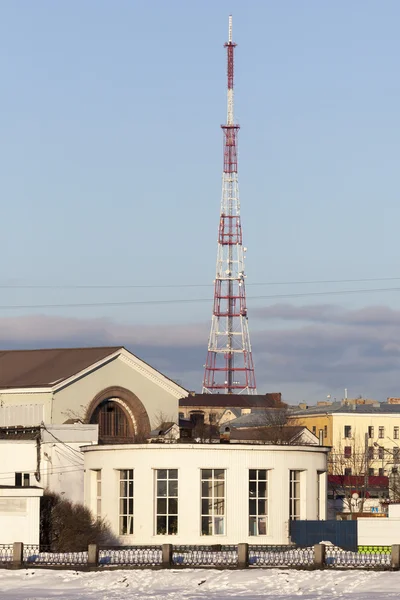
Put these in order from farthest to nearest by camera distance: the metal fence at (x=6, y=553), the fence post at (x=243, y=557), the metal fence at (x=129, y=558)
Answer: the metal fence at (x=6, y=553), the metal fence at (x=129, y=558), the fence post at (x=243, y=557)

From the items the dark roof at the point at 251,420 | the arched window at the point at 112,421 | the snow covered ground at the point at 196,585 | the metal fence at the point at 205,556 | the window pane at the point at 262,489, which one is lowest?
the snow covered ground at the point at 196,585

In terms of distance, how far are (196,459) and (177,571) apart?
1388 cm

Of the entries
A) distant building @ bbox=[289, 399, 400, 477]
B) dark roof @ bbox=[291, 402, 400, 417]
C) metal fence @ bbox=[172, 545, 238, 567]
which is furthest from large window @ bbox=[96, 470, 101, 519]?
dark roof @ bbox=[291, 402, 400, 417]

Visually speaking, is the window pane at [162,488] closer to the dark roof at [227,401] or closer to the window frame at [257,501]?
the window frame at [257,501]

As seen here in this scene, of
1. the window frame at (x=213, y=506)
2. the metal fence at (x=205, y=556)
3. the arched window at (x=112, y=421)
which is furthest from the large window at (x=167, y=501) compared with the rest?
the arched window at (x=112, y=421)

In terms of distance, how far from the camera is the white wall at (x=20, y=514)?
55.8 metres

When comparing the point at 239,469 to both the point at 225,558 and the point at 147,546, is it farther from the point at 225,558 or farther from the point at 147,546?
the point at 225,558

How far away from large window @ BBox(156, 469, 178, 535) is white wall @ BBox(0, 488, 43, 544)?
6496mm

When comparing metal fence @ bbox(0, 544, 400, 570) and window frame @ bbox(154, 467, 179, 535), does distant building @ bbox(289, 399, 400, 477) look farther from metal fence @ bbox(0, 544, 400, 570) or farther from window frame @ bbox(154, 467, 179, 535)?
metal fence @ bbox(0, 544, 400, 570)

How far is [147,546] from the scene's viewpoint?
59.4 m

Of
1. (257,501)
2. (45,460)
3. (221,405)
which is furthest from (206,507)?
(221,405)

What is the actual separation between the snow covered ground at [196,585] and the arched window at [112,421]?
121 feet

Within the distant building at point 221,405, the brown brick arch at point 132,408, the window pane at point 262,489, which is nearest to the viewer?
the window pane at point 262,489

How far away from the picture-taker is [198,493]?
60.6 metres
